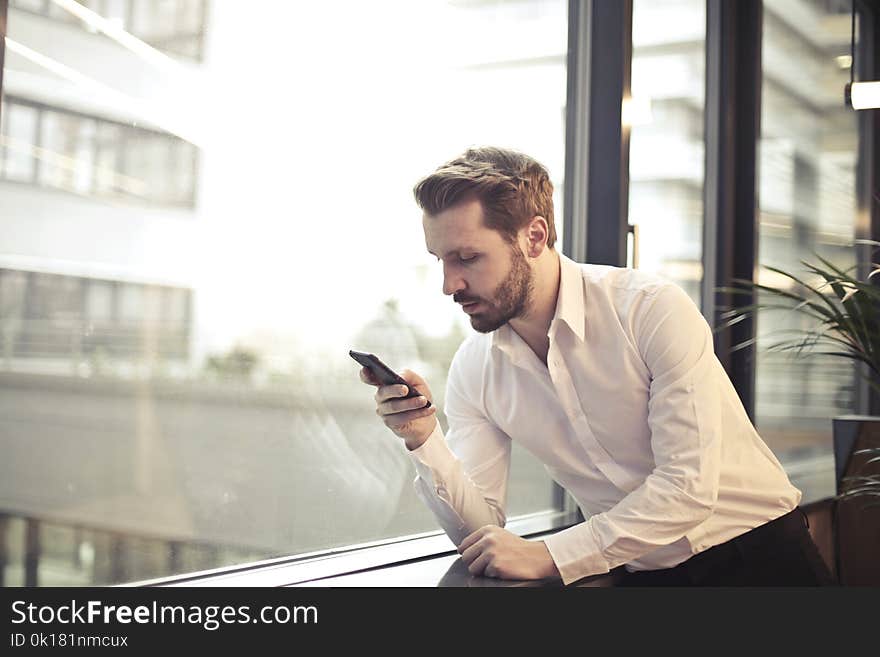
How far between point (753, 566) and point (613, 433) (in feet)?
1.40

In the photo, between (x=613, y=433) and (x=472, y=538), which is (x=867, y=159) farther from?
(x=472, y=538)

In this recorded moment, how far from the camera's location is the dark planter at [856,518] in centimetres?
301

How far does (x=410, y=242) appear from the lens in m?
2.25

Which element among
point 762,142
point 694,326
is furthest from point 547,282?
point 762,142

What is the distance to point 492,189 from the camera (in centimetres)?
181

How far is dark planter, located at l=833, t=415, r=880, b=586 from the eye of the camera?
3.01m

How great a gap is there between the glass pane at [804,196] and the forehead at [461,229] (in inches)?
88.8

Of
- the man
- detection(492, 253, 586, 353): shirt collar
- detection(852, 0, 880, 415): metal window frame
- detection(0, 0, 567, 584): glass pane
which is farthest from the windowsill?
detection(852, 0, 880, 415): metal window frame

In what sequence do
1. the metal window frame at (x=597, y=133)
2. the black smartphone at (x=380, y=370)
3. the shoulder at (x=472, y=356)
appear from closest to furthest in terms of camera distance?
the black smartphone at (x=380, y=370) < the shoulder at (x=472, y=356) < the metal window frame at (x=597, y=133)

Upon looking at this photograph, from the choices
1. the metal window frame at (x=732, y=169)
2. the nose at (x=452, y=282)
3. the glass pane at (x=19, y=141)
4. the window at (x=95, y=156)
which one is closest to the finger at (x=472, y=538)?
the nose at (x=452, y=282)

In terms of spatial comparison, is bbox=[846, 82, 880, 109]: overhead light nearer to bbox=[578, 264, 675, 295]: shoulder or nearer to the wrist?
bbox=[578, 264, 675, 295]: shoulder

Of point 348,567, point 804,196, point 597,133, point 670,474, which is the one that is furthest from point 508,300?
point 804,196

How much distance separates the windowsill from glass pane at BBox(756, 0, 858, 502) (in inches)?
75.7

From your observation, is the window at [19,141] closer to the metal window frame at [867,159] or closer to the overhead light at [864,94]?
the overhead light at [864,94]
